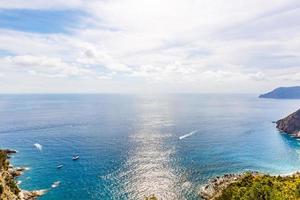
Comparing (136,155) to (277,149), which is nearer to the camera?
(136,155)

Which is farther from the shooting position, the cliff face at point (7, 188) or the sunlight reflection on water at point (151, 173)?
the sunlight reflection on water at point (151, 173)

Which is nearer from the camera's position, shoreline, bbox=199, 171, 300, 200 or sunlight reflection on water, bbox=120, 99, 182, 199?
shoreline, bbox=199, 171, 300, 200

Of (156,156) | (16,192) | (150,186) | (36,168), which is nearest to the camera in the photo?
(16,192)

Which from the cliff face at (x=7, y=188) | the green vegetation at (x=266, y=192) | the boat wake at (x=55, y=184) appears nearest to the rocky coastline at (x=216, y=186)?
the green vegetation at (x=266, y=192)

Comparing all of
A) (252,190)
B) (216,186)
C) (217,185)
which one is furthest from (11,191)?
(252,190)

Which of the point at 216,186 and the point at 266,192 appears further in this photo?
the point at 216,186

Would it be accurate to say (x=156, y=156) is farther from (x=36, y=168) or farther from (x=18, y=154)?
(x=18, y=154)

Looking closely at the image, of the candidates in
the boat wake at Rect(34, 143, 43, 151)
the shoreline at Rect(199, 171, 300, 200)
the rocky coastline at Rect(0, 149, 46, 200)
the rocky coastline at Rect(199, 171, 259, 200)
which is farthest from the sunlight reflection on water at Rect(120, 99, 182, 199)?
the boat wake at Rect(34, 143, 43, 151)

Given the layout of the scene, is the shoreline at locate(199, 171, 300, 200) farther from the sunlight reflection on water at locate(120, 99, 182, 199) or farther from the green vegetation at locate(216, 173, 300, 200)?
the green vegetation at locate(216, 173, 300, 200)

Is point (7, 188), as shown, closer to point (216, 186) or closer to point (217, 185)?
point (216, 186)

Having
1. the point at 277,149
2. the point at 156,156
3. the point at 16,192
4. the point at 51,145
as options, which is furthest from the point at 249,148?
the point at 16,192

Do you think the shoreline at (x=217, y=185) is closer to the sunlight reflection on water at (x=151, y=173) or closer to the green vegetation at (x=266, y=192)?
the sunlight reflection on water at (x=151, y=173)
